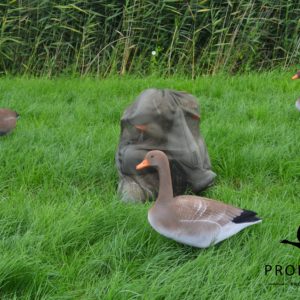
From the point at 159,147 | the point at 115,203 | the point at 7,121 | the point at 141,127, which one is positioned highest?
the point at 141,127

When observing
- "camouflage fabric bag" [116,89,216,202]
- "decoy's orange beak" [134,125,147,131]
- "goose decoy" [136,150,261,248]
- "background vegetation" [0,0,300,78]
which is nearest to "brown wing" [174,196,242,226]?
"goose decoy" [136,150,261,248]

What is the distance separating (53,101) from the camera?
21.3 feet

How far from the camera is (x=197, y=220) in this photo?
3.31m

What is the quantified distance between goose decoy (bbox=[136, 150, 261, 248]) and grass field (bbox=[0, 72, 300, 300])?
0.33ft

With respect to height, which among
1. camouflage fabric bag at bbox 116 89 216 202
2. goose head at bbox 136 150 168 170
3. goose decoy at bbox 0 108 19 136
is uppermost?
goose head at bbox 136 150 168 170

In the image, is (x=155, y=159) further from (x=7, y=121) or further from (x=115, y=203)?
(x=7, y=121)

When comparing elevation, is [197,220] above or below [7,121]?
above

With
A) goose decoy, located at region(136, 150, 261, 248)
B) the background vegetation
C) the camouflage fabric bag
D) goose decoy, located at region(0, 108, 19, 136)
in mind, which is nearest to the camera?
goose decoy, located at region(136, 150, 261, 248)

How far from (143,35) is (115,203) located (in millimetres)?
4451

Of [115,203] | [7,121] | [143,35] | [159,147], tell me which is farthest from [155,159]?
[143,35]

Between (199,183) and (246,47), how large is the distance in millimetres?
4062

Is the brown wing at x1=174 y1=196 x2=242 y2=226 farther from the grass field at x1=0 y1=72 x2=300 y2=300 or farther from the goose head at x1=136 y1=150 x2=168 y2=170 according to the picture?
the goose head at x1=136 y1=150 x2=168 y2=170

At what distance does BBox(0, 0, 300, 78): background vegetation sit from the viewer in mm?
7691

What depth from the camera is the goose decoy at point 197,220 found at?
3.29 m
